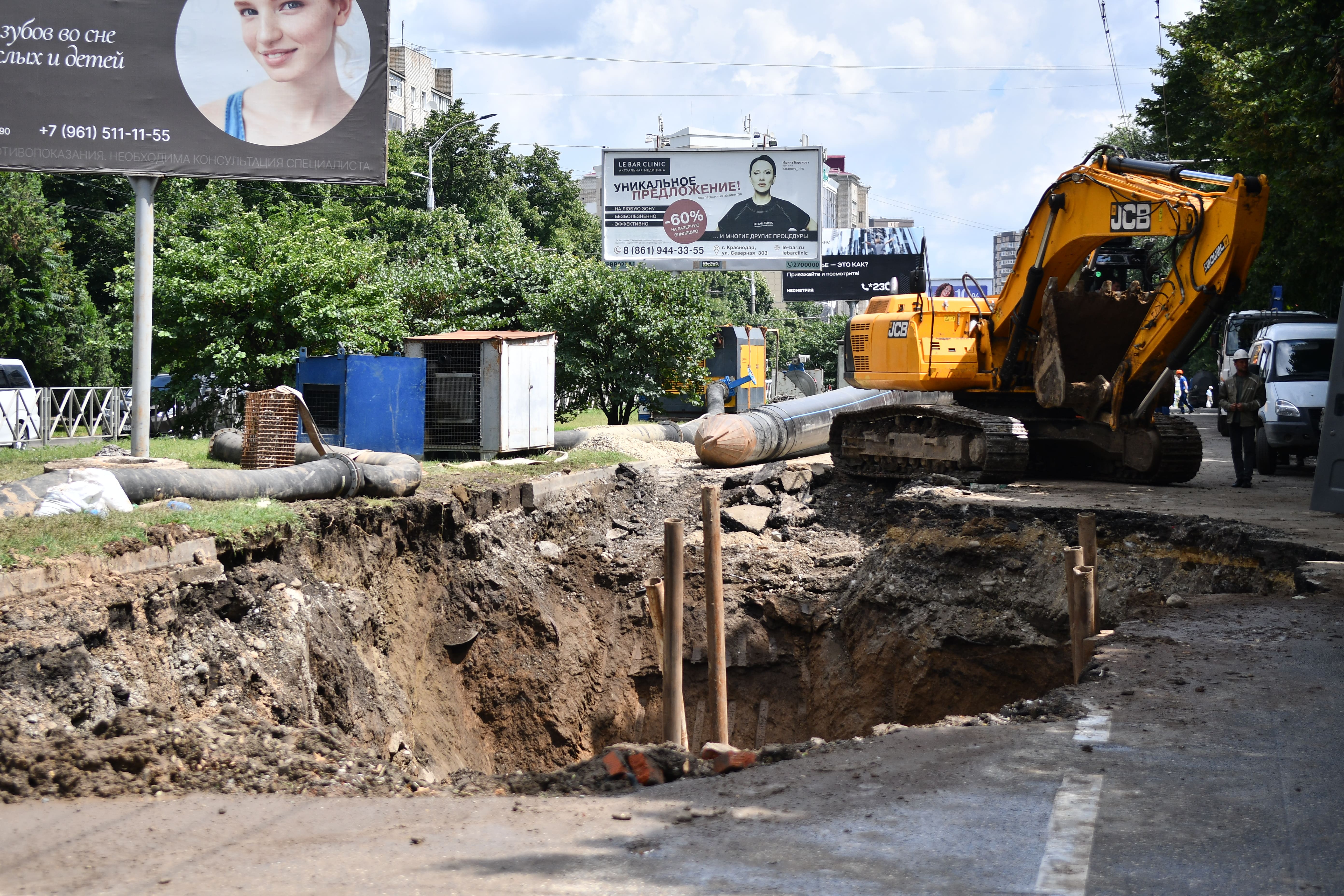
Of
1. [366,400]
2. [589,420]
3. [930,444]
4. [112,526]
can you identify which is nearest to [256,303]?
[366,400]

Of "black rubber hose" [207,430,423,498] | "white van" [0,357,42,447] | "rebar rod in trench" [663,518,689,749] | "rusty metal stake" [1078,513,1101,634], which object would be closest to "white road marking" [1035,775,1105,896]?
"rebar rod in trench" [663,518,689,749]

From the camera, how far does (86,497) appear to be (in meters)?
8.53

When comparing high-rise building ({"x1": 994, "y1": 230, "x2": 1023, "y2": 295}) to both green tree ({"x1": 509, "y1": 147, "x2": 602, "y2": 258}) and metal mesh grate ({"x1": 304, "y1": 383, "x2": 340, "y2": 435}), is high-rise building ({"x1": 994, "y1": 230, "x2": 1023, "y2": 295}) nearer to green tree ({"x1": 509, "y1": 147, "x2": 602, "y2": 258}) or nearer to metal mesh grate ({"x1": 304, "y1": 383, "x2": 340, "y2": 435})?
green tree ({"x1": 509, "y1": 147, "x2": 602, "y2": 258})

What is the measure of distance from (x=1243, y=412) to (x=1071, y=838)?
1222 cm

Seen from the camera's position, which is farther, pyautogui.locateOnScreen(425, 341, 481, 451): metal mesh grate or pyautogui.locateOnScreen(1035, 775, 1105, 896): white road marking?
pyautogui.locateOnScreen(425, 341, 481, 451): metal mesh grate

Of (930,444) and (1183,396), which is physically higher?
(1183,396)

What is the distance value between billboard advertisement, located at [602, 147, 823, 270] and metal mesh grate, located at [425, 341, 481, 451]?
16.6 metres

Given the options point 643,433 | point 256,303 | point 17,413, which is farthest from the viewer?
point 643,433

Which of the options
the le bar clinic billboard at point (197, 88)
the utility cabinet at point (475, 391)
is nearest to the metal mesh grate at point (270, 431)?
the le bar clinic billboard at point (197, 88)

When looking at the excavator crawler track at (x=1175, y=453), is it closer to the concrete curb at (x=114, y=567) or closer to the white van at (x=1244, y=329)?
the white van at (x=1244, y=329)

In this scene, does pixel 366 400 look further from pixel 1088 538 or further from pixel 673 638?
pixel 1088 538

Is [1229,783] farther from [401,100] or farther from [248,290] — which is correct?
[401,100]

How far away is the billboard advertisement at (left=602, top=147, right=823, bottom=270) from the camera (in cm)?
3278

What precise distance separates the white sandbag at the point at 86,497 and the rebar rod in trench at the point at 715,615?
4.47 metres
